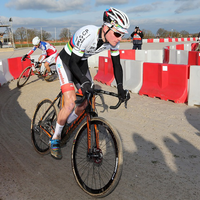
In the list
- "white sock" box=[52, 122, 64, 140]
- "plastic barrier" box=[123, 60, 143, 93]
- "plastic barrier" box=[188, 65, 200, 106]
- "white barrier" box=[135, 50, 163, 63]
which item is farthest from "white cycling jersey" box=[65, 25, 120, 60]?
"white barrier" box=[135, 50, 163, 63]

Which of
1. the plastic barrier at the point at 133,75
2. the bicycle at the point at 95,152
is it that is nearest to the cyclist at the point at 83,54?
the bicycle at the point at 95,152

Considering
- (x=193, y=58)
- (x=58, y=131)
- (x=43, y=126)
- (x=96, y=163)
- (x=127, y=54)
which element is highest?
(x=127, y=54)

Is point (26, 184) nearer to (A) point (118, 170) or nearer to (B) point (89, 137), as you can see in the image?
(B) point (89, 137)

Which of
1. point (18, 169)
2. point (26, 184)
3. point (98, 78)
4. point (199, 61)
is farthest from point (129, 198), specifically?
point (199, 61)

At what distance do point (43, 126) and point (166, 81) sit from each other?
429cm

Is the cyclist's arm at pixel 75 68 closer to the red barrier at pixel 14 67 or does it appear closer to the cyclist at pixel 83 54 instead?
the cyclist at pixel 83 54

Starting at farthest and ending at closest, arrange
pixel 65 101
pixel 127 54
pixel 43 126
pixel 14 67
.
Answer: pixel 127 54 → pixel 14 67 → pixel 43 126 → pixel 65 101

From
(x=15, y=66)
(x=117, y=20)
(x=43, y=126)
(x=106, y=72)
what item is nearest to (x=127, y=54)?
(x=106, y=72)

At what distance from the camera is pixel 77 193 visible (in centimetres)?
318

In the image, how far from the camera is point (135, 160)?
3941 mm

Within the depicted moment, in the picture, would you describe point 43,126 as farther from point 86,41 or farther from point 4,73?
point 4,73

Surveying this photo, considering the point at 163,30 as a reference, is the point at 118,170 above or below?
below

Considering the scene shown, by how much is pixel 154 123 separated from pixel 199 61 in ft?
27.2

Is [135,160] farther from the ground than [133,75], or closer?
closer
